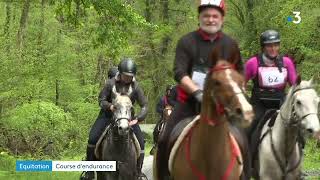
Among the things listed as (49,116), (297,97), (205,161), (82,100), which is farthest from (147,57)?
(205,161)

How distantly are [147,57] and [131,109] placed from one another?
28.4 meters

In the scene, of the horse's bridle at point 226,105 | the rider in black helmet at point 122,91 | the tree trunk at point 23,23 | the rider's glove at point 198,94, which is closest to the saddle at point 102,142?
the rider in black helmet at point 122,91

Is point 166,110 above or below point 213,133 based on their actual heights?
below

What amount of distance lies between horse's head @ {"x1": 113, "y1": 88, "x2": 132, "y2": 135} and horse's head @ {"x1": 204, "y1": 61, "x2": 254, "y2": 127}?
16.7 feet

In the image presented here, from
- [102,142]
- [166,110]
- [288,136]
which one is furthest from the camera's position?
Answer: [166,110]

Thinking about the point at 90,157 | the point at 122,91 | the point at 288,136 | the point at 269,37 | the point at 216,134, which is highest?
the point at 269,37

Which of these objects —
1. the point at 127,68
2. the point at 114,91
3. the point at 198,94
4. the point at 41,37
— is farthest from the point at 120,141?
the point at 41,37

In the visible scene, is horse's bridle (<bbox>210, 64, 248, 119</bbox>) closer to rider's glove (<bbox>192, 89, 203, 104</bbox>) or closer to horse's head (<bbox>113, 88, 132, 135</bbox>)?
rider's glove (<bbox>192, 89, 203, 104</bbox>)

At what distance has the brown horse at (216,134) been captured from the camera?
4867 millimetres

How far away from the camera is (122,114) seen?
10352 millimetres

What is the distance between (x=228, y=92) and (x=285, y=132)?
3.88 metres

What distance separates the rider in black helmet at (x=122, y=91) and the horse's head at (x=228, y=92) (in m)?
5.53

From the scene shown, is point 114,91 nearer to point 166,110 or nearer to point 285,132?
point 285,132

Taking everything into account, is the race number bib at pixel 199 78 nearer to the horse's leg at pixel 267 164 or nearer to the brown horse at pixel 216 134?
the brown horse at pixel 216 134
